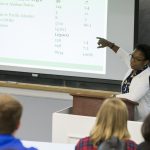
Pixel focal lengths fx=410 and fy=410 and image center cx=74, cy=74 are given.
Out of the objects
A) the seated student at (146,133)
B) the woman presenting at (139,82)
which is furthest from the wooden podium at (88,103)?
the seated student at (146,133)

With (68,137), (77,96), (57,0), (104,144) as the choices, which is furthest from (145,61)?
(104,144)

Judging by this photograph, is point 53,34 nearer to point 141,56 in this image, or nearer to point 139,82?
point 141,56

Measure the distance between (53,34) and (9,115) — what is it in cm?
265

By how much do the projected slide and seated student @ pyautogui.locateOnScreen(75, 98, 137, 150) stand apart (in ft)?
7.32

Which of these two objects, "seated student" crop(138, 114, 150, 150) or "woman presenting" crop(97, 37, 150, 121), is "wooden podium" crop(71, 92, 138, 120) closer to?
"woman presenting" crop(97, 37, 150, 121)

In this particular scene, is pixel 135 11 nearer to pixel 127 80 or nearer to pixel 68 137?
pixel 127 80

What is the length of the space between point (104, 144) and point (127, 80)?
5.91ft

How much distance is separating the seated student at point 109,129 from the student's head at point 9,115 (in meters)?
0.39

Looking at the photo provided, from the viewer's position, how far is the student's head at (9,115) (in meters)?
1.91

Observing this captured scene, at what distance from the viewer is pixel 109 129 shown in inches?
82.1

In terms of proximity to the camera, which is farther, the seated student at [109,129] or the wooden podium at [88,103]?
the wooden podium at [88,103]

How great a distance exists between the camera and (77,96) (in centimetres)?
329

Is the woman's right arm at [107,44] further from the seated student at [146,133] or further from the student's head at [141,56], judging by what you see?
the seated student at [146,133]

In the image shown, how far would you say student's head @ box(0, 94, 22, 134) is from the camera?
1907mm
